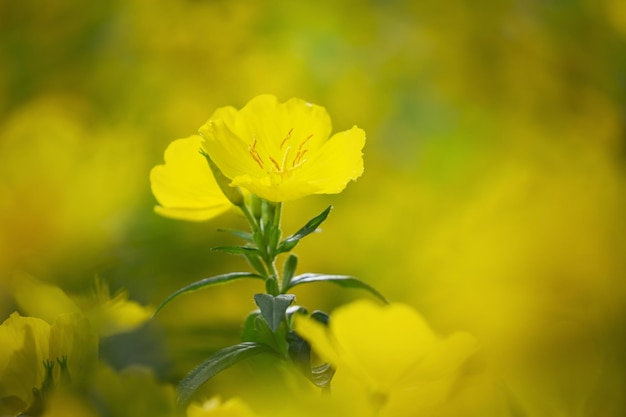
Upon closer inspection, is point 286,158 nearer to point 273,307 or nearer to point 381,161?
point 273,307

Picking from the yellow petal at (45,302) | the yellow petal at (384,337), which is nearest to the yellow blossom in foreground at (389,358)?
the yellow petal at (384,337)

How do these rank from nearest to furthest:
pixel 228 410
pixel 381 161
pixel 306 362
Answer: pixel 228 410 < pixel 306 362 < pixel 381 161

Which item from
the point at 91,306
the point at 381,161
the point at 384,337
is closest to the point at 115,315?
the point at 91,306

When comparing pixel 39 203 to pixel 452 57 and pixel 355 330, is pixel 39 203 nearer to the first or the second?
pixel 355 330

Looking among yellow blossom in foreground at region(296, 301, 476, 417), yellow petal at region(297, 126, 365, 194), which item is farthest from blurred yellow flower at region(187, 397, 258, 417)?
yellow petal at region(297, 126, 365, 194)

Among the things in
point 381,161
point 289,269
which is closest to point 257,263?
point 289,269

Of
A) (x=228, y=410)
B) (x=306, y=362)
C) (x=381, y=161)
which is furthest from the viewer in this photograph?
(x=381, y=161)

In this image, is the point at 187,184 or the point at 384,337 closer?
the point at 384,337
